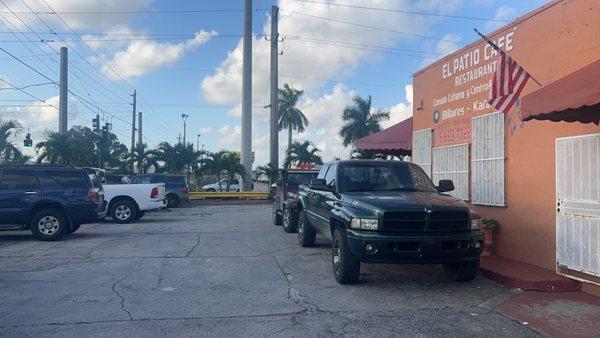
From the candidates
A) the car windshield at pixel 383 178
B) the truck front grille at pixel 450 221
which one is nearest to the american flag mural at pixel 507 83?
the car windshield at pixel 383 178

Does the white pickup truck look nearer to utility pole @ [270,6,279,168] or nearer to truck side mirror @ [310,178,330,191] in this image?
truck side mirror @ [310,178,330,191]

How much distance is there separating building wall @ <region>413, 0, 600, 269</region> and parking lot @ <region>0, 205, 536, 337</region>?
3.99ft

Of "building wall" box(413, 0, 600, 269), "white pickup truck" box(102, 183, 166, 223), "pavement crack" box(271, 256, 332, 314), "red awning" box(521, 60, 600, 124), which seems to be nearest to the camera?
"red awning" box(521, 60, 600, 124)

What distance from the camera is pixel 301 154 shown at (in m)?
40.1

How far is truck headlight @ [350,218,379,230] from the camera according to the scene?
7.02m

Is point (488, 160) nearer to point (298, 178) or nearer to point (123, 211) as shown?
point (298, 178)

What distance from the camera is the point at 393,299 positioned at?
6.80m

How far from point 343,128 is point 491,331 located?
148 feet

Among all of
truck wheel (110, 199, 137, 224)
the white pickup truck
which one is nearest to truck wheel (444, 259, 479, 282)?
the white pickup truck

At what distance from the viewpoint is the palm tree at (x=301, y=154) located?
40.0 m

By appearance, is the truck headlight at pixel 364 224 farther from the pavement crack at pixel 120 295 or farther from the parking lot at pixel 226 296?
the pavement crack at pixel 120 295

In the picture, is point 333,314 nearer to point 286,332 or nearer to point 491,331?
point 286,332

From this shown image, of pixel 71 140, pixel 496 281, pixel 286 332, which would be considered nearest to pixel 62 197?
pixel 286 332

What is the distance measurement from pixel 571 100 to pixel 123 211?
49.9 feet
